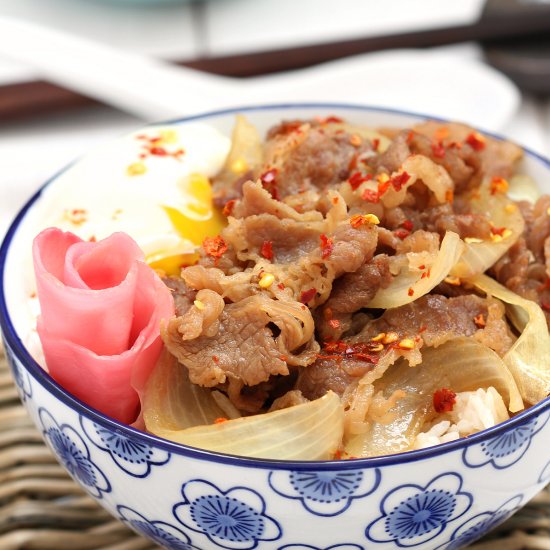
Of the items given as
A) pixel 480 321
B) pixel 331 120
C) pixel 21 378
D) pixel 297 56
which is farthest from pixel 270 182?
pixel 297 56

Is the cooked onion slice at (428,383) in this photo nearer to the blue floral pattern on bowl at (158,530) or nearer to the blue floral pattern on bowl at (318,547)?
the blue floral pattern on bowl at (318,547)

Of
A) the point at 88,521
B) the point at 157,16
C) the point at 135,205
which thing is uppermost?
the point at 135,205

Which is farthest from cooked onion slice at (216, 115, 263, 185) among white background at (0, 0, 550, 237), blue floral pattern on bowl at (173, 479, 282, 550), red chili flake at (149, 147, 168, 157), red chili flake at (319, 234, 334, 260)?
white background at (0, 0, 550, 237)

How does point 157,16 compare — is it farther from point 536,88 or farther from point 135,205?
point 135,205

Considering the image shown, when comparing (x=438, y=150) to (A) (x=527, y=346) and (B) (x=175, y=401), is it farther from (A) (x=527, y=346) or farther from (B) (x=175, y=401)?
(B) (x=175, y=401)

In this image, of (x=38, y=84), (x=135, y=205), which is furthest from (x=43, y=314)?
(x=38, y=84)

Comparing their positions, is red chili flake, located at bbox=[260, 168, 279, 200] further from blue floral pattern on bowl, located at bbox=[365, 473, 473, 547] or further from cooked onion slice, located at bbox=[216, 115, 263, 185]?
blue floral pattern on bowl, located at bbox=[365, 473, 473, 547]

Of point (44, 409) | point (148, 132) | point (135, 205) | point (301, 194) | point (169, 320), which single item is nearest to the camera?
point (169, 320)
